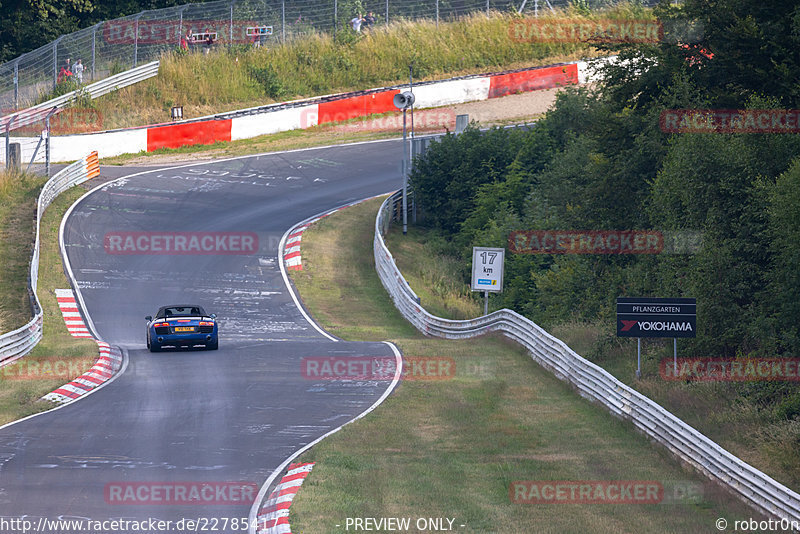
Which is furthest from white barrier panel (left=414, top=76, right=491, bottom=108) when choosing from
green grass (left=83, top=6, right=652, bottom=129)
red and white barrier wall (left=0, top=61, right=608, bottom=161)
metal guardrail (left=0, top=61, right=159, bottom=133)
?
metal guardrail (left=0, top=61, right=159, bottom=133)

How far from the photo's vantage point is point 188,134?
51.1 m

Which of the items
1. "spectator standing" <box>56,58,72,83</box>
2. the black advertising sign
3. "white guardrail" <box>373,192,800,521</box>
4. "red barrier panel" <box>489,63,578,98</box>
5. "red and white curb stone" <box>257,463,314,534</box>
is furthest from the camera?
"red barrier panel" <box>489,63,578,98</box>

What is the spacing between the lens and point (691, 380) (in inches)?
762

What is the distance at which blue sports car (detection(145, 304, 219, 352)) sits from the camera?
25.2m

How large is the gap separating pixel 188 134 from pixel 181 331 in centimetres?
2763

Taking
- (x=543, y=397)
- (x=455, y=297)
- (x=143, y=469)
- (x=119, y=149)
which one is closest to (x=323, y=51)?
(x=119, y=149)

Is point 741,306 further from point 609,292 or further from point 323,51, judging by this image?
point 323,51

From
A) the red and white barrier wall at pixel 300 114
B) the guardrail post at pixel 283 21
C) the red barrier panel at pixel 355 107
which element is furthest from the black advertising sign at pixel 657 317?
the guardrail post at pixel 283 21

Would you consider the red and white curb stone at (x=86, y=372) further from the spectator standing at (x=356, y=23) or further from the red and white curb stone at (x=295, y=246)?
the spectator standing at (x=356, y=23)

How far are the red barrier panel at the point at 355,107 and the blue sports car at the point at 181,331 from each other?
103ft

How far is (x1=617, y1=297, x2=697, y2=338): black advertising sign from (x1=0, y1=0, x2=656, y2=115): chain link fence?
3890cm

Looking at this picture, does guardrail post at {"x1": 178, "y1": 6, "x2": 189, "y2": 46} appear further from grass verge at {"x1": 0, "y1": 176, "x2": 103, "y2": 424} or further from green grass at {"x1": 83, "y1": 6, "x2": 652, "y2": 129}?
grass verge at {"x1": 0, "y1": 176, "x2": 103, "y2": 424}

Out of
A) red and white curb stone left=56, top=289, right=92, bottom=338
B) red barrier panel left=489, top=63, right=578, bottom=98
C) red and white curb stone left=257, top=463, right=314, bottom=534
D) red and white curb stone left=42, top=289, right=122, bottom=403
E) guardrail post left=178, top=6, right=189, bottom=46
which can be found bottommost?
red and white curb stone left=257, top=463, right=314, bottom=534

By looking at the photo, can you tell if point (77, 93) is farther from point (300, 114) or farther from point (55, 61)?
point (300, 114)
